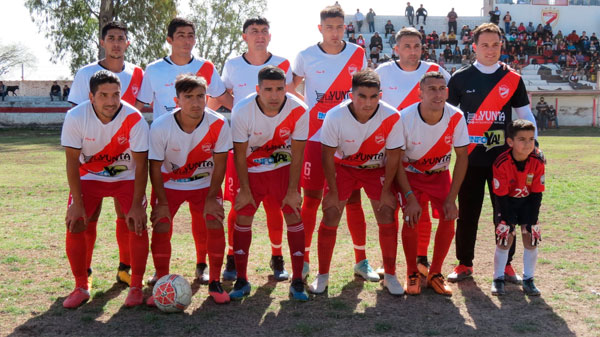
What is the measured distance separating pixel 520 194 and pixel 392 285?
138 cm

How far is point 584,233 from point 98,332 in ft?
18.7

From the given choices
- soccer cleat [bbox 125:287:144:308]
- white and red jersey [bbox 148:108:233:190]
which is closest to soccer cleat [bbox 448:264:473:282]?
white and red jersey [bbox 148:108:233:190]

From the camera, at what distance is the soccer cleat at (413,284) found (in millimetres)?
5098

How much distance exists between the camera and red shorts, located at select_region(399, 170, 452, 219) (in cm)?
527

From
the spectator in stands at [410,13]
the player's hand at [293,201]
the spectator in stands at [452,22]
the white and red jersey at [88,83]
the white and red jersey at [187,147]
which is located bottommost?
the player's hand at [293,201]

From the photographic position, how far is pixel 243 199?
16.6ft

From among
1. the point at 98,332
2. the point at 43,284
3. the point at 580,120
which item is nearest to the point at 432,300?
the point at 98,332

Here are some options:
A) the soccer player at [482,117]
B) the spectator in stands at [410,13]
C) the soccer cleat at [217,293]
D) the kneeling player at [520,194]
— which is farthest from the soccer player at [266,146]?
the spectator in stands at [410,13]

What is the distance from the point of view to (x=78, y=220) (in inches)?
192

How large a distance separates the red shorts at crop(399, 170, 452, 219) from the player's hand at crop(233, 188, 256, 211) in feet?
4.39

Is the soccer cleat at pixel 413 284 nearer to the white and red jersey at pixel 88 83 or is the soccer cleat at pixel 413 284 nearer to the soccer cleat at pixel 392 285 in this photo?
the soccer cleat at pixel 392 285

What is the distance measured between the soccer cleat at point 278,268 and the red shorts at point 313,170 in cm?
75

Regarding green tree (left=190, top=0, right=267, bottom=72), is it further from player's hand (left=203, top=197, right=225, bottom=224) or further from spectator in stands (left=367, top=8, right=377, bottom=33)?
player's hand (left=203, top=197, right=225, bottom=224)

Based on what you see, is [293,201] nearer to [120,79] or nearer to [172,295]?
[172,295]
